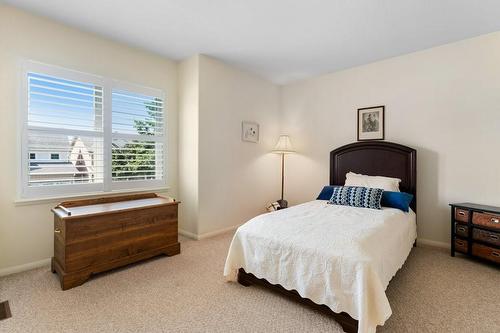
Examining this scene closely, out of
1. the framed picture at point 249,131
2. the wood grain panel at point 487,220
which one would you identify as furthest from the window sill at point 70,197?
the wood grain panel at point 487,220

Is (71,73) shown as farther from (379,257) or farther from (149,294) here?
(379,257)

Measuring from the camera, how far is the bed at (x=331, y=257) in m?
1.55

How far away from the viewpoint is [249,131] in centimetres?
419

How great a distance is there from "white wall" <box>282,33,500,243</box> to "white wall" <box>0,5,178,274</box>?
345cm

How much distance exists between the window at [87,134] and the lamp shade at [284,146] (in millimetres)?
1958

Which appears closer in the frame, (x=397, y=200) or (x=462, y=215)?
(x=462, y=215)

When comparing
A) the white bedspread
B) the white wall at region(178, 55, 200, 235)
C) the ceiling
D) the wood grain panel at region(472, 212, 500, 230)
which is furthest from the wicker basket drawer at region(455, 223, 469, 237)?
the white wall at region(178, 55, 200, 235)

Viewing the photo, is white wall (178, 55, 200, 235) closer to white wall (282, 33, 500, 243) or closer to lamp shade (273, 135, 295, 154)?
lamp shade (273, 135, 295, 154)

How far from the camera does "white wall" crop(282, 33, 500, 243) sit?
9.44 ft

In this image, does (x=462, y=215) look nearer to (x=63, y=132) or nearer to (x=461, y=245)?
(x=461, y=245)

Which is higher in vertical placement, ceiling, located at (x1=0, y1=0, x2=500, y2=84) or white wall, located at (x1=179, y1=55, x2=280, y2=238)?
ceiling, located at (x1=0, y1=0, x2=500, y2=84)

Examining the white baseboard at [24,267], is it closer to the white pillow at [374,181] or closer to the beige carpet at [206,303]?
the beige carpet at [206,303]

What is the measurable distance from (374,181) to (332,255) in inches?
78.8

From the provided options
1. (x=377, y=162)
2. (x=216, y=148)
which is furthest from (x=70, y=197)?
(x=377, y=162)
